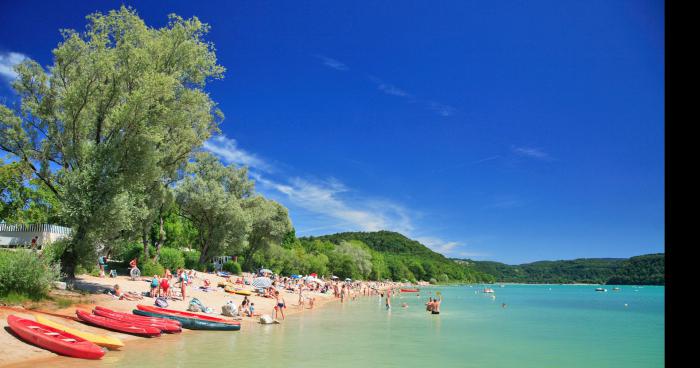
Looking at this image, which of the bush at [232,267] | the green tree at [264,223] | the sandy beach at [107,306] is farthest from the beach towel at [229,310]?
the green tree at [264,223]

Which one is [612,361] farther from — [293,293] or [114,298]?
[293,293]

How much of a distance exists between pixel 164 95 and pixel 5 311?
41.9 feet

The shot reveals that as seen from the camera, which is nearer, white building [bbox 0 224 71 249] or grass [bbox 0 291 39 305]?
grass [bbox 0 291 39 305]

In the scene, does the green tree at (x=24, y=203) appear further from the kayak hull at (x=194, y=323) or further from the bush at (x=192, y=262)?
the kayak hull at (x=194, y=323)

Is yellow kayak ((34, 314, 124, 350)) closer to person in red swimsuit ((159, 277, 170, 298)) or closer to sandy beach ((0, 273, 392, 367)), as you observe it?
sandy beach ((0, 273, 392, 367))

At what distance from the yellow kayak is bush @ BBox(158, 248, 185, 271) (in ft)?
95.7

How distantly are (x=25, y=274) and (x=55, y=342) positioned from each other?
6.12 meters

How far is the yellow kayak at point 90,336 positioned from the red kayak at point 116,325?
6.73 ft

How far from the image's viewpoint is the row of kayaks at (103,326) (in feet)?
50.7

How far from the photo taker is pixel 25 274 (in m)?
19.7

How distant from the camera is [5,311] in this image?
17859 mm

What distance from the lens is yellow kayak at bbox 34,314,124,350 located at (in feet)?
54.4

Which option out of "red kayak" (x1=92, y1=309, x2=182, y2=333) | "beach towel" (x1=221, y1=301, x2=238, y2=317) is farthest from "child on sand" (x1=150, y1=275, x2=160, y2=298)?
"red kayak" (x1=92, y1=309, x2=182, y2=333)
